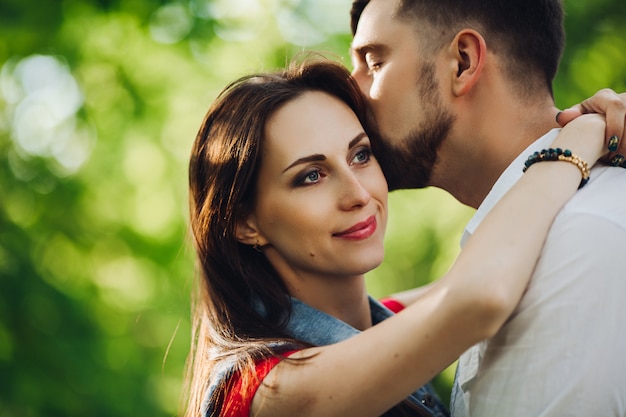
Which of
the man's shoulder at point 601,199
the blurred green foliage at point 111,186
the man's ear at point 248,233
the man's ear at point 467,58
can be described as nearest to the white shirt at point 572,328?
the man's shoulder at point 601,199

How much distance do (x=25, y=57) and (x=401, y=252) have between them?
419 cm

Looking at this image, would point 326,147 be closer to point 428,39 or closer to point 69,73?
point 428,39

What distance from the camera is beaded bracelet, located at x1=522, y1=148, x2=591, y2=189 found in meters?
2.01

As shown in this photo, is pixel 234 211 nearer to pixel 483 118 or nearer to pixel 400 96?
pixel 400 96

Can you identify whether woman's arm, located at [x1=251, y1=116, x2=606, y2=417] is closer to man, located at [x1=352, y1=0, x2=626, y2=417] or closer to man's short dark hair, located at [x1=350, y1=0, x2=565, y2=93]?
man, located at [x1=352, y1=0, x2=626, y2=417]

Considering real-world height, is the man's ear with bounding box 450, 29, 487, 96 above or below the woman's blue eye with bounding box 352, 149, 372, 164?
above

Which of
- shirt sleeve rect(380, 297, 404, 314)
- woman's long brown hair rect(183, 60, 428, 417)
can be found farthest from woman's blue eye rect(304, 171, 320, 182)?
shirt sleeve rect(380, 297, 404, 314)

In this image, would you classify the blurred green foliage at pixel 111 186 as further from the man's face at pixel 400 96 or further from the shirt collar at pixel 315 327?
the shirt collar at pixel 315 327

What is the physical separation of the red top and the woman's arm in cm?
4

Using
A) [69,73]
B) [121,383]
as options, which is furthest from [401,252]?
[69,73]

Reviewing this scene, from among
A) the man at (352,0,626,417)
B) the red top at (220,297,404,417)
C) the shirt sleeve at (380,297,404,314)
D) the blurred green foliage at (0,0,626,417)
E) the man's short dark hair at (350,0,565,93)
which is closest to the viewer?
the man at (352,0,626,417)

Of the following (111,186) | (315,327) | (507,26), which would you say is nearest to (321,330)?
(315,327)

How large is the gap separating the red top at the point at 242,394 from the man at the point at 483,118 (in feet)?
1.89

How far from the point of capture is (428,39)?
2.59 m
